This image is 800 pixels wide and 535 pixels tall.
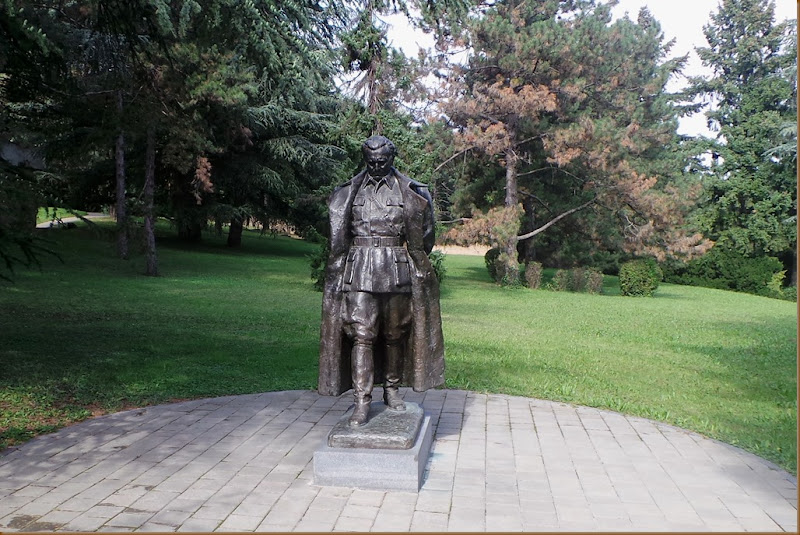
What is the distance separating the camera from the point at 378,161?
5223mm

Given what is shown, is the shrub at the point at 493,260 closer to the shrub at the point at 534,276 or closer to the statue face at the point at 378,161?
the shrub at the point at 534,276

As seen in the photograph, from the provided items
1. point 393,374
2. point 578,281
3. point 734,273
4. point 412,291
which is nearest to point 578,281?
point 578,281

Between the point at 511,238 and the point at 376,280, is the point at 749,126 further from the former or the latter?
the point at 376,280

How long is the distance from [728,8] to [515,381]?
3295 centimetres

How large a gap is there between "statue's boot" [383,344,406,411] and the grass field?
9.55 feet

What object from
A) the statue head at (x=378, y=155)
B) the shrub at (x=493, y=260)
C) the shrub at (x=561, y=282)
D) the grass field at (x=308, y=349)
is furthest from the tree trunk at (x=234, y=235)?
the statue head at (x=378, y=155)

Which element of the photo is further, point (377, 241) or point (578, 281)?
point (578, 281)

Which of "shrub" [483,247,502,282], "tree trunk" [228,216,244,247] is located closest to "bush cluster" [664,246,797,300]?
"shrub" [483,247,502,282]

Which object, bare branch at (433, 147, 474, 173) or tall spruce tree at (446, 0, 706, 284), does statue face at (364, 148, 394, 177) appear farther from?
bare branch at (433, 147, 474, 173)

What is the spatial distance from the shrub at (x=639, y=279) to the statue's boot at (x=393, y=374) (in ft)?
69.6

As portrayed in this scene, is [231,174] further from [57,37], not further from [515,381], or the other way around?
[515,381]

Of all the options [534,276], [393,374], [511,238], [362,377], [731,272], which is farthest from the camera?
[731,272]

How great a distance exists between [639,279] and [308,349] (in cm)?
1745

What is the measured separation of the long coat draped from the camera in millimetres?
5281
